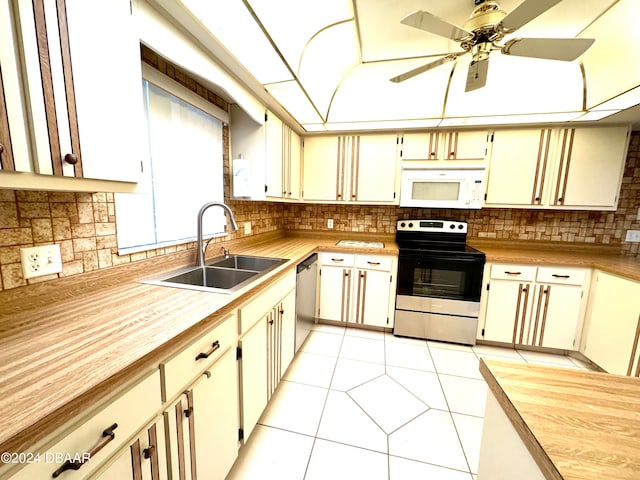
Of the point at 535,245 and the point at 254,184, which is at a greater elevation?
the point at 254,184

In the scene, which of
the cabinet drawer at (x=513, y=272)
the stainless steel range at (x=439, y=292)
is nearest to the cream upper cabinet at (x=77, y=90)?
the stainless steel range at (x=439, y=292)

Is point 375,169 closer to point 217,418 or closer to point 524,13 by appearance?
point 524,13

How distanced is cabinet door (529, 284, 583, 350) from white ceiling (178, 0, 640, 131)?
1491mm

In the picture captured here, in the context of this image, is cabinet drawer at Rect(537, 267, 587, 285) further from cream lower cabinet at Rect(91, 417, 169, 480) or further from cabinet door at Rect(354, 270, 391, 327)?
cream lower cabinet at Rect(91, 417, 169, 480)

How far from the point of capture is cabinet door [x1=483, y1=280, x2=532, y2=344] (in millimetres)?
2311

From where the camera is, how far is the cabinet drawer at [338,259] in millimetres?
2616

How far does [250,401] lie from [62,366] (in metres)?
0.92

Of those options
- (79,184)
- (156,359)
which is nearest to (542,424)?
(156,359)

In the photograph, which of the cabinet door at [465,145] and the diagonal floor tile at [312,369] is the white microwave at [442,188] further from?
the diagonal floor tile at [312,369]

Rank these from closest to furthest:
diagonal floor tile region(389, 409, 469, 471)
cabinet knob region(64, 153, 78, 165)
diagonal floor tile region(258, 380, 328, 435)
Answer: cabinet knob region(64, 153, 78, 165) → diagonal floor tile region(389, 409, 469, 471) → diagonal floor tile region(258, 380, 328, 435)

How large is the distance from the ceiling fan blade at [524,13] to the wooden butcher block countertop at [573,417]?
1262mm

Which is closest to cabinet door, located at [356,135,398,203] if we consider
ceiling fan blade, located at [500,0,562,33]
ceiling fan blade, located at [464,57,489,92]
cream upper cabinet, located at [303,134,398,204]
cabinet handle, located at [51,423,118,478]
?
cream upper cabinet, located at [303,134,398,204]

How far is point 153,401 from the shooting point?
738 mm

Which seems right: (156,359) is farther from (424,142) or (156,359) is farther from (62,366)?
(424,142)
